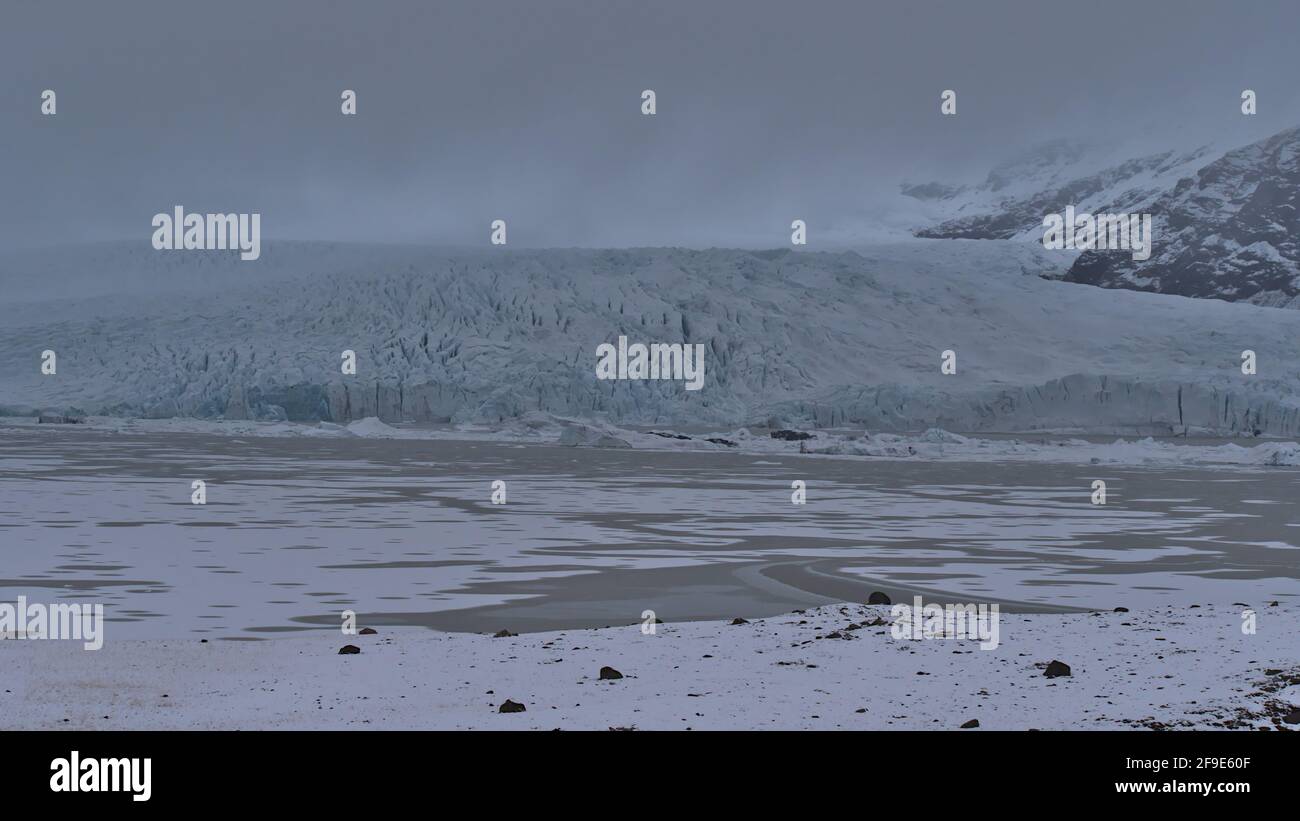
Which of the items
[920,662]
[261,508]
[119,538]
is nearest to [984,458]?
[261,508]

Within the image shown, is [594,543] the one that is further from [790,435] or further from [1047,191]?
[1047,191]

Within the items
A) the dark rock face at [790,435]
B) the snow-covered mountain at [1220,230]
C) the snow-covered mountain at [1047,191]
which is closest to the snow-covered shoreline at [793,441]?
the dark rock face at [790,435]

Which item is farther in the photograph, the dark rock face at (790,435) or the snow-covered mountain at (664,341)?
the snow-covered mountain at (664,341)

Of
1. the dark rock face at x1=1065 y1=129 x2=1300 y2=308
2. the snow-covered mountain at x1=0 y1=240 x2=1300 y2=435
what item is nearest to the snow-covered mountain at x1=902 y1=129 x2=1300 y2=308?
the dark rock face at x1=1065 y1=129 x2=1300 y2=308

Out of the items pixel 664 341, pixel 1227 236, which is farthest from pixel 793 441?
pixel 1227 236

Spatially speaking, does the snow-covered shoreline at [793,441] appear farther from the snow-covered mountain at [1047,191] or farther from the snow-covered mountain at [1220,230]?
the snow-covered mountain at [1047,191]
